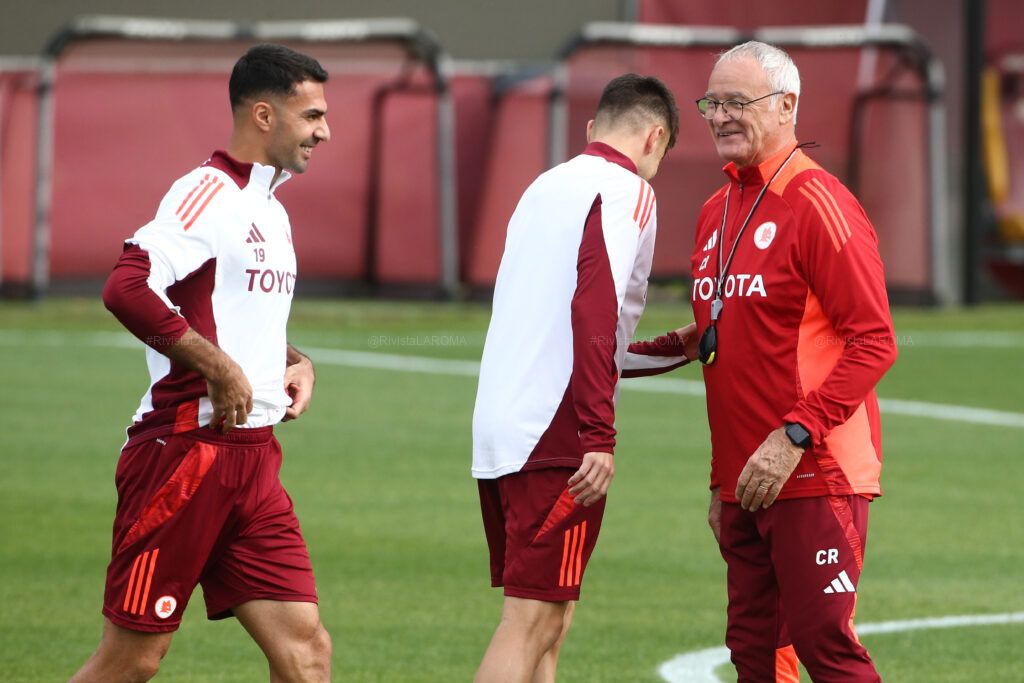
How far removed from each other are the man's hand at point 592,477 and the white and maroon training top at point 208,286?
1031mm

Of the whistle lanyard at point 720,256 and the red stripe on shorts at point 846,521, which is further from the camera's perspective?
the whistle lanyard at point 720,256

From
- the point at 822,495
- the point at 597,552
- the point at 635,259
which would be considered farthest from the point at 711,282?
the point at 597,552

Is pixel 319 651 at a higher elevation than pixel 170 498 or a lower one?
lower

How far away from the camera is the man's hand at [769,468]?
516 cm

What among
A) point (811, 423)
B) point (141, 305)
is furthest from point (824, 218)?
point (141, 305)

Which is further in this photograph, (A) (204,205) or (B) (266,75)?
(B) (266,75)

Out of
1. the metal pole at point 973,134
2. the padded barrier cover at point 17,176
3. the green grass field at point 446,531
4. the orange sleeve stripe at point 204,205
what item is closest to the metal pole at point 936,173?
the metal pole at point 973,134

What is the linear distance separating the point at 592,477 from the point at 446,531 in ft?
16.2

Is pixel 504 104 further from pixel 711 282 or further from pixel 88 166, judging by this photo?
pixel 711 282

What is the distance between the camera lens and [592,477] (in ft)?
17.5

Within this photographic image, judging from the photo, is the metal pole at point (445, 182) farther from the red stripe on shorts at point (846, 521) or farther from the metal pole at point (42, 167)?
the red stripe on shorts at point (846, 521)

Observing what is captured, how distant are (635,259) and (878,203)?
1851 centimetres

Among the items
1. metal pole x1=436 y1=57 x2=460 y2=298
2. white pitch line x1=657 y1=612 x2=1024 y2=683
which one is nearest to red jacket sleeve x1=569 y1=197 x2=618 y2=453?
white pitch line x1=657 y1=612 x2=1024 y2=683

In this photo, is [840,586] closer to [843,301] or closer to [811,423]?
[811,423]
